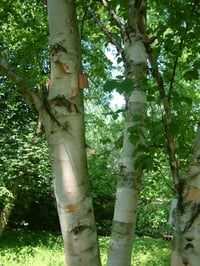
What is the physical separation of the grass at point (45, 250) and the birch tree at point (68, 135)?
5.43 meters

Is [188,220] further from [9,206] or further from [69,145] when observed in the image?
[9,206]

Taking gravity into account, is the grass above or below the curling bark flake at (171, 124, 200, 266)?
below

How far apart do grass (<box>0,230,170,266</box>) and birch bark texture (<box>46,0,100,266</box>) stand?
543 cm

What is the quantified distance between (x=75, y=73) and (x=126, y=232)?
786 mm

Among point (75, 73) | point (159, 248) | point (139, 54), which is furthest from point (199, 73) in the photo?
point (159, 248)

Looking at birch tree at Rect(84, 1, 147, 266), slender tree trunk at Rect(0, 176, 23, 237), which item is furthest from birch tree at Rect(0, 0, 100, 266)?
slender tree trunk at Rect(0, 176, 23, 237)

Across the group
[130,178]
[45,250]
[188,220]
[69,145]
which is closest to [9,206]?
[45,250]

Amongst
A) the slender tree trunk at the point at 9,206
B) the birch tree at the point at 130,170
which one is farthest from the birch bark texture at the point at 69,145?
the slender tree trunk at the point at 9,206

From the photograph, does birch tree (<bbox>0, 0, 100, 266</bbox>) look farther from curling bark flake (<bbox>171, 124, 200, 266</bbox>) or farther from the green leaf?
the green leaf

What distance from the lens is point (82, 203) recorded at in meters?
1.32

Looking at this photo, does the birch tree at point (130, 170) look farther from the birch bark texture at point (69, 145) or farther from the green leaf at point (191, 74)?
the birch bark texture at point (69, 145)

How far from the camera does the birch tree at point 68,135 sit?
1.31 meters

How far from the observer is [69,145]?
1337mm

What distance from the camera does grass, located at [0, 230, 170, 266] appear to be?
23.4ft
